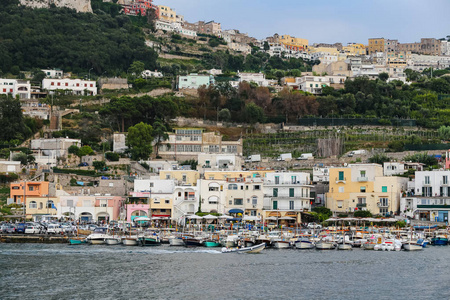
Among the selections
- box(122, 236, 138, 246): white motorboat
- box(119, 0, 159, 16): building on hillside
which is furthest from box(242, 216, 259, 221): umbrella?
box(119, 0, 159, 16): building on hillside

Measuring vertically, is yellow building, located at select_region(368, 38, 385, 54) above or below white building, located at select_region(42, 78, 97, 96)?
above

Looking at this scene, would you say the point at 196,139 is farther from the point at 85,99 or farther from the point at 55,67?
the point at 55,67

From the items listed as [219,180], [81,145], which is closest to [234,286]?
[219,180]

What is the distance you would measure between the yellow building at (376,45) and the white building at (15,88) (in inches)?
3899

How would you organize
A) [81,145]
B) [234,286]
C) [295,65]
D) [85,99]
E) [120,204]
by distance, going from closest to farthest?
[234,286] → [120,204] → [81,145] → [85,99] → [295,65]

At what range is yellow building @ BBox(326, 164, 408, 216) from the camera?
2729 inches

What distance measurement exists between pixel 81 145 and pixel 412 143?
33.7 metres

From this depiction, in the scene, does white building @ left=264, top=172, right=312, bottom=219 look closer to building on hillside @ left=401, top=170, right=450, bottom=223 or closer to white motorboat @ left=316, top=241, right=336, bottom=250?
building on hillside @ left=401, top=170, right=450, bottom=223

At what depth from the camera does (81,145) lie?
85.9m

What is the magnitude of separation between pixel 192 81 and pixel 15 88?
2185cm

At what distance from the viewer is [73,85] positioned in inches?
4063

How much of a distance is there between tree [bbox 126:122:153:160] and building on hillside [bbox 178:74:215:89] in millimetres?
21643

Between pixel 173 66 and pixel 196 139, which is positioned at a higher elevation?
pixel 173 66

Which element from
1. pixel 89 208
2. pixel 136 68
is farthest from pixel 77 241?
pixel 136 68
